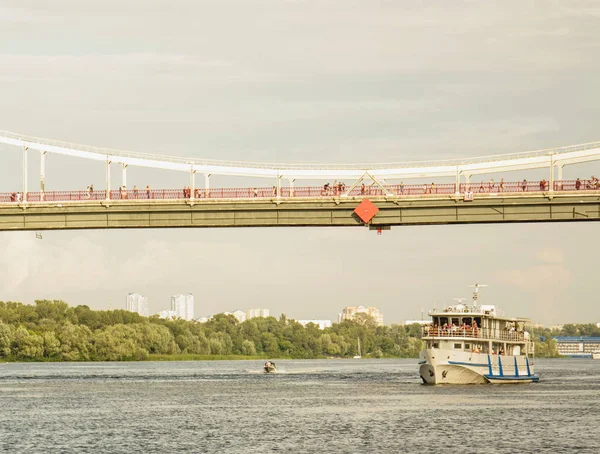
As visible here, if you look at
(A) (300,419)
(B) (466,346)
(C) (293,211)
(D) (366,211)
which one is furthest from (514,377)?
(A) (300,419)

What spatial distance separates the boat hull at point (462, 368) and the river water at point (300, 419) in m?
1.64

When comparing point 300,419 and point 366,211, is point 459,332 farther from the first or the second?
point 300,419

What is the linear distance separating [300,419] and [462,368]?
32082 millimetres

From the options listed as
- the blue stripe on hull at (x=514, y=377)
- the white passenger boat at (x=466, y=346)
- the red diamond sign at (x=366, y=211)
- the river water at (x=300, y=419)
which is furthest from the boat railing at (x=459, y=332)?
the red diamond sign at (x=366, y=211)

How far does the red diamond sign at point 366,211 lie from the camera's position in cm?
9044

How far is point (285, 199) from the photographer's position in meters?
92.5

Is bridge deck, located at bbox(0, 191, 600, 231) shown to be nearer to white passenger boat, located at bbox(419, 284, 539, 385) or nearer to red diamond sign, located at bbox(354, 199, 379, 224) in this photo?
red diamond sign, located at bbox(354, 199, 379, 224)

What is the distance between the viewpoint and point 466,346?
4092 inches

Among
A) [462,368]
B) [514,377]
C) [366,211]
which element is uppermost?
[366,211]

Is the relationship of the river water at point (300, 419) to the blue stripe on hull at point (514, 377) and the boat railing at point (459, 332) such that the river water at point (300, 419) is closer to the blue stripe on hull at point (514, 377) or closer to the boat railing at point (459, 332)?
the blue stripe on hull at point (514, 377)

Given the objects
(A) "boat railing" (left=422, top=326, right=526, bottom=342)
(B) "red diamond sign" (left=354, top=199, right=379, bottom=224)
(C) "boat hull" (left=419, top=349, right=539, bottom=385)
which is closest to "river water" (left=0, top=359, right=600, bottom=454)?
(C) "boat hull" (left=419, top=349, right=539, bottom=385)

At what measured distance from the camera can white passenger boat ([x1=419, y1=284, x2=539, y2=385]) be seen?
335 feet

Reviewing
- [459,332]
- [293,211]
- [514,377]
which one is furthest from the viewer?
[514,377]

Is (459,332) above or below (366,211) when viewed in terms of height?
below
